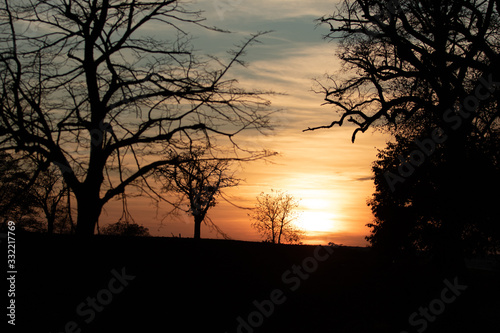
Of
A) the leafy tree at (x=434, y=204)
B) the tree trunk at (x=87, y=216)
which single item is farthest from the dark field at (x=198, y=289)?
the leafy tree at (x=434, y=204)

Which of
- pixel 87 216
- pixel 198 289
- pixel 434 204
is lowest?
pixel 198 289

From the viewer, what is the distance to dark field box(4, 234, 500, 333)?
906 centimetres

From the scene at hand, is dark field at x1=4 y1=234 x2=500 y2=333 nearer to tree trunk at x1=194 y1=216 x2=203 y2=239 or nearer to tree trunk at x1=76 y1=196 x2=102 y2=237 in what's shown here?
tree trunk at x1=76 y1=196 x2=102 y2=237

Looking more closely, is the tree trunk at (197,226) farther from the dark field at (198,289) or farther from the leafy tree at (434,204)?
the dark field at (198,289)

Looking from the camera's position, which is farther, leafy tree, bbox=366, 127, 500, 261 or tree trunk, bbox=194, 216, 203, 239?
tree trunk, bbox=194, 216, 203, 239

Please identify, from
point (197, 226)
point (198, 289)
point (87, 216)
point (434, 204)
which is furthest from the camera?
point (197, 226)

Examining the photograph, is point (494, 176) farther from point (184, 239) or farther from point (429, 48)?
point (184, 239)

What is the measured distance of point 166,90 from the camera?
31.1ft

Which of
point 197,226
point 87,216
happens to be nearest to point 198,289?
point 87,216

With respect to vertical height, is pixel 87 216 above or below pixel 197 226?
below

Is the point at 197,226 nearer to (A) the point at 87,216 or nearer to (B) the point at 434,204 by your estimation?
(B) the point at 434,204

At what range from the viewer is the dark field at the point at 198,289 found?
906cm

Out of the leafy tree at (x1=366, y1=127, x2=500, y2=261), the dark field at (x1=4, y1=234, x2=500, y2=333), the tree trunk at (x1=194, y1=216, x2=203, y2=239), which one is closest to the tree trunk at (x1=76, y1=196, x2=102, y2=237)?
the dark field at (x1=4, y1=234, x2=500, y2=333)

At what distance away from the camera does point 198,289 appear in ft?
34.5
